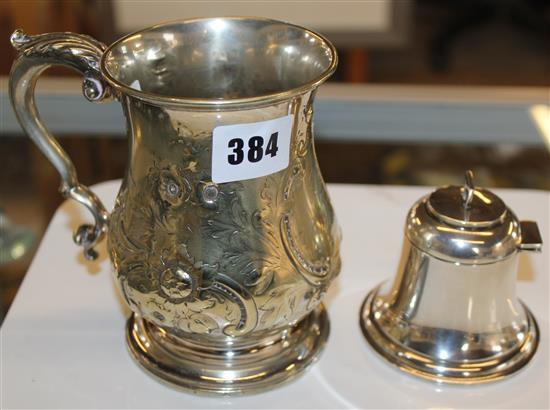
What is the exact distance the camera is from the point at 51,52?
54cm

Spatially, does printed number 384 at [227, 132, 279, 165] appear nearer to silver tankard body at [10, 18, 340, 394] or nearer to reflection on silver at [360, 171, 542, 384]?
silver tankard body at [10, 18, 340, 394]

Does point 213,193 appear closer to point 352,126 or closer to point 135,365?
point 135,365

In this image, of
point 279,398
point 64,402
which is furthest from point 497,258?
point 64,402

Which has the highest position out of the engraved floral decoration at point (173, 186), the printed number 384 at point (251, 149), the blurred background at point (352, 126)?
the printed number 384 at point (251, 149)

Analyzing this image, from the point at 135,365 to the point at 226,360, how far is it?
68mm

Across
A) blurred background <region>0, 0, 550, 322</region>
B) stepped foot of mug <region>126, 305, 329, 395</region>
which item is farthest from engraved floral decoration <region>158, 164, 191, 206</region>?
blurred background <region>0, 0, 550, 322</region>

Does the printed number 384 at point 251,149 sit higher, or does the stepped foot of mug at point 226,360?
the printed number 384 at point 251,149

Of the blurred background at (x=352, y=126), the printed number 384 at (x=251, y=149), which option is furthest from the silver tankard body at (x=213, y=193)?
the blurred background at (x=352, y=126)

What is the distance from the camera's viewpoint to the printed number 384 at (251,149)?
19.8 inches

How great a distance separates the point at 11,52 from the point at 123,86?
2.39 feet

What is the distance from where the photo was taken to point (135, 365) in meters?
0.61

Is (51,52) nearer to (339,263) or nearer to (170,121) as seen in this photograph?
(170,121)

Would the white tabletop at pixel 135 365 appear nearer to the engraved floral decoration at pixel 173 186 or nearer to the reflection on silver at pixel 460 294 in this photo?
the reflection on silver at pixel 460 294

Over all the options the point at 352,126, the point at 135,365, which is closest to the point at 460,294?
the point at 135,365
